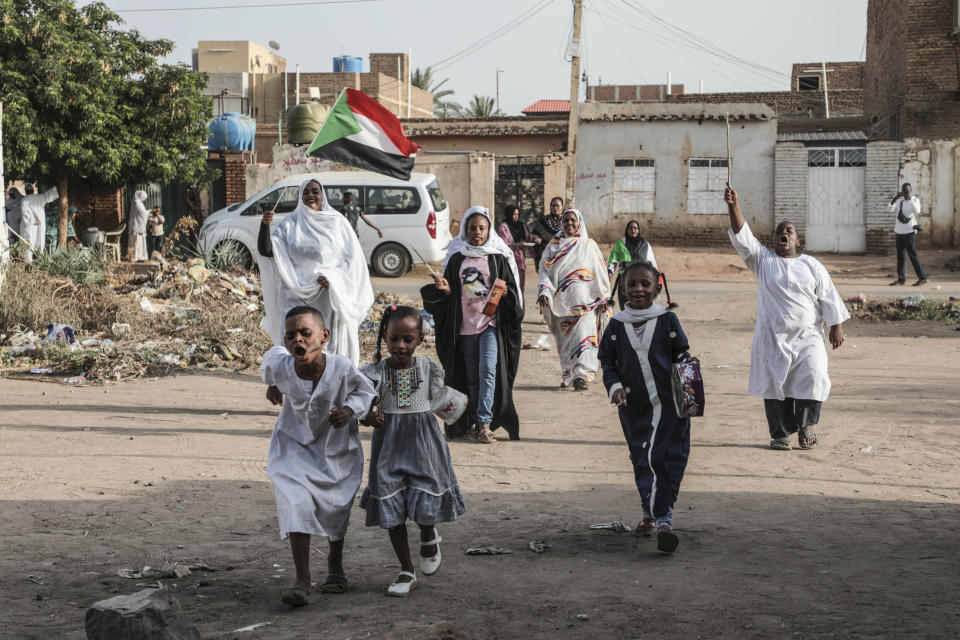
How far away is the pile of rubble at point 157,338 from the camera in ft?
36.0

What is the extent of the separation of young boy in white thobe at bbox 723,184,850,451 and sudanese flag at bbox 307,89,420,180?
3703 mm

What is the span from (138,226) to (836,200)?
16067mm

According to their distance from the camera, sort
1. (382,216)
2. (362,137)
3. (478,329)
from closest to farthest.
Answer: (478,329) < (362,137) < (382,216)

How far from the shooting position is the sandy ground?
3850 mm

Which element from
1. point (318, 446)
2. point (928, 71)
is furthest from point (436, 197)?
point (318, 446)

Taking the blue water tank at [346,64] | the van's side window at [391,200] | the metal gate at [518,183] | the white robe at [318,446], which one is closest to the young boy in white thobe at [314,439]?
the white robe at [318,446]

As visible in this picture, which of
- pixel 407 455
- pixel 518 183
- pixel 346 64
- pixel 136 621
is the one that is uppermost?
pixel 346 64

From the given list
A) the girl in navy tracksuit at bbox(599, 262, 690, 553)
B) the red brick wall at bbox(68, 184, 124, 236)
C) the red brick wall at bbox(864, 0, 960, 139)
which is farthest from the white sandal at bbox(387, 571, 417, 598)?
the red brick wall at bbox(864, 0, 960, 139)

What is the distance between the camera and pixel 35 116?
66.0ft

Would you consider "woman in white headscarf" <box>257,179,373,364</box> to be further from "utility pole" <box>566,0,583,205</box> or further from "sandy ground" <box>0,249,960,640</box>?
"utility pole" <box>566,0,583,205</box>

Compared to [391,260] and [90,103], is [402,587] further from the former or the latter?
[90,103]

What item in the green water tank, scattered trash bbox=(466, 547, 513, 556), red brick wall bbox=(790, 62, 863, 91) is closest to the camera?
scattered trash bbox=(466, 547, 513, 556)

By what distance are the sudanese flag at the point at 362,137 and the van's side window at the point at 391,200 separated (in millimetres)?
10701

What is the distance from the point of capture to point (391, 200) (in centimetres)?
2077
